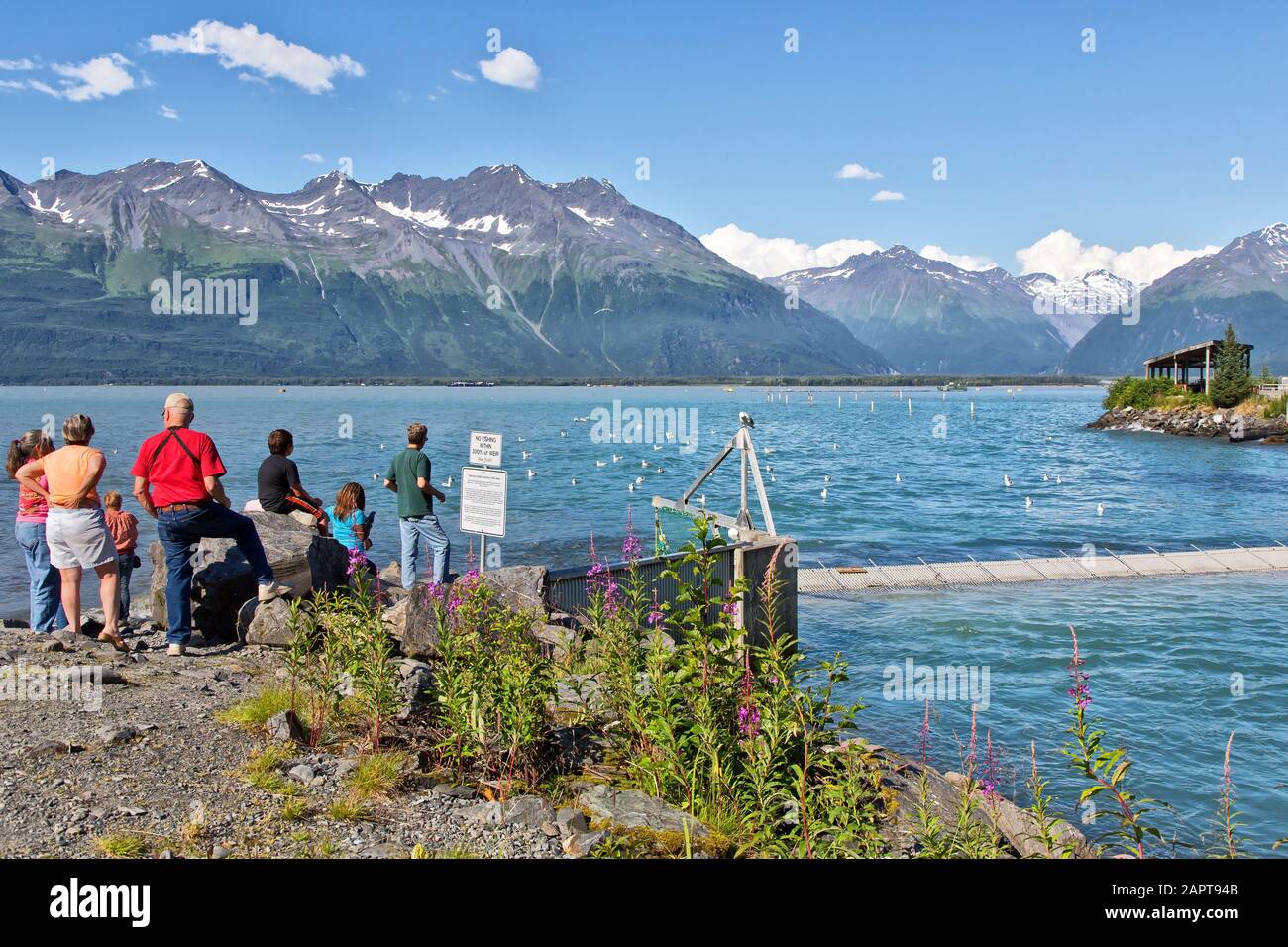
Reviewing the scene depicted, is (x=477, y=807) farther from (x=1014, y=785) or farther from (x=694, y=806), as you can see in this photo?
(x=1014, y=785)

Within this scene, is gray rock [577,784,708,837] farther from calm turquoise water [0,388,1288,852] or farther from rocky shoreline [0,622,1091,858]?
calm turquoise water [0,388,1288,852]

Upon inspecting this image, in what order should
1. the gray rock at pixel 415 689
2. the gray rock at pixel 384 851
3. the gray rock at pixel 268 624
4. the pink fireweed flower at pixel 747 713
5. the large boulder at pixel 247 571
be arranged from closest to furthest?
the gray rock at pixel 384 851
the pink fireweed flower at pixel 747 713
the gray rock at pixel 415 689
the gray rock at pixel 268 624
the large boulder at pixel 247 571

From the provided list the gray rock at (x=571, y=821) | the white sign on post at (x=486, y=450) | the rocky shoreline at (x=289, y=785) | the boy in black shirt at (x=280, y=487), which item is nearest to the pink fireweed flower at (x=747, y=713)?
the rocky shoreline at (x=289, y=785)

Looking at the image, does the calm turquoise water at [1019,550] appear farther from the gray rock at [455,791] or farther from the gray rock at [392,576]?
the gray rock at [455,791]

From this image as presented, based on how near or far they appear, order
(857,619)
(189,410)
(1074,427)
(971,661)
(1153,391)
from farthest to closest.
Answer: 1. (1074,427)
2. (1153,391)
3. (857,619)
4. (971,661)
5. (189,410)

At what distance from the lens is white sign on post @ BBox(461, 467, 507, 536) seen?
1154 centimetres

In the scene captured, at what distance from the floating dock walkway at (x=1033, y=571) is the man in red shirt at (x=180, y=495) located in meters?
14.5

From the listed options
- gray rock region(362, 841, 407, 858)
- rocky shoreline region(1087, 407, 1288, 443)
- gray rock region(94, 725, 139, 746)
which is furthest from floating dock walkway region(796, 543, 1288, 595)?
rocky shoreline region(1087, 407, 1288, 443)

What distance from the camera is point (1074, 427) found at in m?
112

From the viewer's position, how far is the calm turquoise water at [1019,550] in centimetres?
1315

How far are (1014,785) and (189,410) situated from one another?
1041 centimetres

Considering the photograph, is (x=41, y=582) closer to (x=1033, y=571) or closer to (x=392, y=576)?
(x=392, y=576)

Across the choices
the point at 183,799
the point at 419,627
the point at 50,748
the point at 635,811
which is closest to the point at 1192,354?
the point at 419,627
